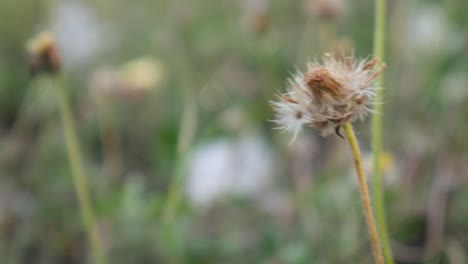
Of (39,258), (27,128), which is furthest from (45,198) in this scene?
(27,128)

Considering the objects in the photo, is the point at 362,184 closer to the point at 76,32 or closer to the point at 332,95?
the point at 332,95

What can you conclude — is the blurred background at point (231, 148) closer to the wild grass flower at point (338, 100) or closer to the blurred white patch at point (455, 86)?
the blurred white patch at point (455, 86)

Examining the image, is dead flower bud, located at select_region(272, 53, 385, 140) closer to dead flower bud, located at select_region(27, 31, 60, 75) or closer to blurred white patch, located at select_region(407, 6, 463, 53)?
dead flower bud, located at select_region(27, 31, 60, 75)

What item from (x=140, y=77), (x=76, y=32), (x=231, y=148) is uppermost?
(x=76, y=32)

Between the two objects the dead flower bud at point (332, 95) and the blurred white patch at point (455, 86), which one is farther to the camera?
the blurred white patch at point (455, 86)

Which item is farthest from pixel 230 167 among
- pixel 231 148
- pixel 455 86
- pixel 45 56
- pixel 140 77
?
pixel 45 56

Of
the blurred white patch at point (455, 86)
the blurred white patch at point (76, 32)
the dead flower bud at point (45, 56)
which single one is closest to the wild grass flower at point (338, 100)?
the dead flower bud at point (45, 56)

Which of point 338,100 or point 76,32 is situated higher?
point 76,32
